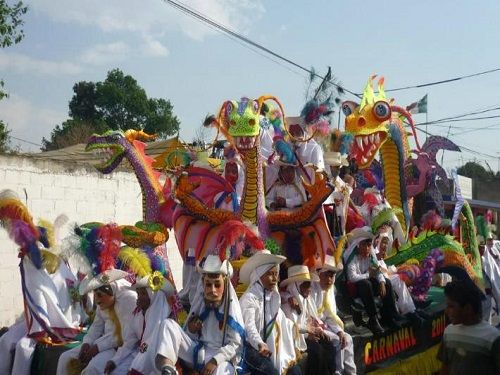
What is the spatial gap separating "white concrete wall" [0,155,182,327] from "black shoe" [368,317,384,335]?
4.55 meters

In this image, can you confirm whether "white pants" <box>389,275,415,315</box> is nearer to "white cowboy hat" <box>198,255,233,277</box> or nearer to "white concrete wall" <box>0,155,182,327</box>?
"white cowboy hat" <box>198,255,233,277</box>

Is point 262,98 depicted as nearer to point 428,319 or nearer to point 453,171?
point 428,319

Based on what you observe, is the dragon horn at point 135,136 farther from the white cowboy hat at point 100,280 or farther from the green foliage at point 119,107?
the green foliage at point 119,107

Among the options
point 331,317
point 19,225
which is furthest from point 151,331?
point 331,317

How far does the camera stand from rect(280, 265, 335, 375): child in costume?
5.69m

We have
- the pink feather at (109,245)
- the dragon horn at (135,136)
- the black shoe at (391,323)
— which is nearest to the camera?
the pink feather at (109,245)

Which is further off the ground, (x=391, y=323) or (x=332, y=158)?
(x=332, y=158)

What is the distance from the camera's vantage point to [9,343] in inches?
232

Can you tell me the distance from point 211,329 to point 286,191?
2.83 metres

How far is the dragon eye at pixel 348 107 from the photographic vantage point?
922 centimetres

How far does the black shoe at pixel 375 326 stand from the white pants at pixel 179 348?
2.61m

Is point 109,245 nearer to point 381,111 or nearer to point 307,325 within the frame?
point 307,325

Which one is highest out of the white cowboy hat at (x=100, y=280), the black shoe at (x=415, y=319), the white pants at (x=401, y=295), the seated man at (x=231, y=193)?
the seated man at (x=231, y=193)

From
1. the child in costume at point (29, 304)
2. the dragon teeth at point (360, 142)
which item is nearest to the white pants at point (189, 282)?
the child in costume at point (29, 304)
